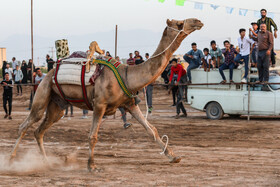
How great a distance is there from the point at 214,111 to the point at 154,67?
9843mm

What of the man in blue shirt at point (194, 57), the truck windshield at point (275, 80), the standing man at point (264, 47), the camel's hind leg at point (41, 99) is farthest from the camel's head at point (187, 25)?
the man in blue shirt at point (194, 57)

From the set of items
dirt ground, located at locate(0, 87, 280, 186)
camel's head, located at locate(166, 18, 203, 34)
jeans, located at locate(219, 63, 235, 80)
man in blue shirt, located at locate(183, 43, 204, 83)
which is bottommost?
dirt ground, located at locate(0, 87, 280, 186)

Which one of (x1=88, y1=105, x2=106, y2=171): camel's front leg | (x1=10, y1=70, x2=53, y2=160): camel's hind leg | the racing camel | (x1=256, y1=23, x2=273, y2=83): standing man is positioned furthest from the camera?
(x1=256, y1=23, x2=273, y2=83): standing man

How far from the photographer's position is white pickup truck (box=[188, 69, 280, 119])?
16.8 m

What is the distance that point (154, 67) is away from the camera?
28.0ft

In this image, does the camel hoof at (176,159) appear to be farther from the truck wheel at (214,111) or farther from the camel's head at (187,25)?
the truck wheel at (214,111)

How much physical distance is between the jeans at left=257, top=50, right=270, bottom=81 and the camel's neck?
8.57 metres

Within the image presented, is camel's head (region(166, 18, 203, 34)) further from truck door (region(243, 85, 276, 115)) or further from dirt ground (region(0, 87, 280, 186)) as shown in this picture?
truck door (region(243, 85, 276, 115))

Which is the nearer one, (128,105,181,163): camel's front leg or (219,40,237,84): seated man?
(128,105,181,163): camel's front leg

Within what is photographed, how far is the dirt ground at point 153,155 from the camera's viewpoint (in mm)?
7805

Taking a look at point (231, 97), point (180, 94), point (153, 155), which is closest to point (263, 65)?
point (231, 97)

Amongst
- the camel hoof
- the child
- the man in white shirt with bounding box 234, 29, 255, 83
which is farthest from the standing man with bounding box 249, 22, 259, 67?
the camel hoof

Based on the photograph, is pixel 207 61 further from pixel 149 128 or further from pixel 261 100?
pixel 149 128

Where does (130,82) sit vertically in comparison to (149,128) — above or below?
above
